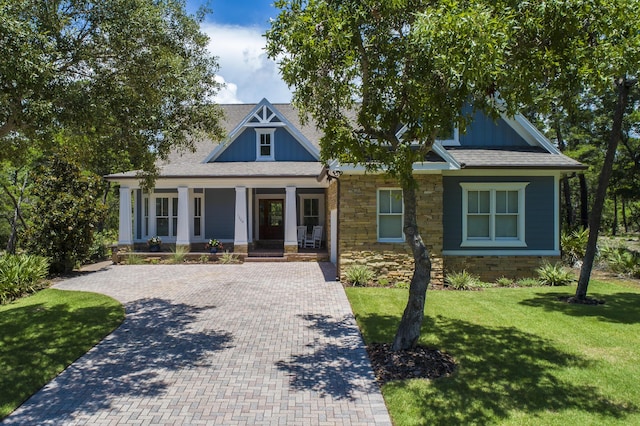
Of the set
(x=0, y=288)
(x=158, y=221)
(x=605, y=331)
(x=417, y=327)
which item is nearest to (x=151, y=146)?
(x=0, y=288)

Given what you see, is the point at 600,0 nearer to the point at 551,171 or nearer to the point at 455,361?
the point at 455,361

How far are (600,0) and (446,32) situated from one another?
2262 mm

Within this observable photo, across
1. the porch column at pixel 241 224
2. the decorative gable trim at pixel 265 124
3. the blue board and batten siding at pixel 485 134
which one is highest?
the decorative gable trim at pixel 265 124

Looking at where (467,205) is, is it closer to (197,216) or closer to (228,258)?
(228,258)

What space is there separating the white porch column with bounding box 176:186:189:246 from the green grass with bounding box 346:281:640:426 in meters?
9.82

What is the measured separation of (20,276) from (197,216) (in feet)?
29.5

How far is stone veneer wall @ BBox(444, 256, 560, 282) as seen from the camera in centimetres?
1452

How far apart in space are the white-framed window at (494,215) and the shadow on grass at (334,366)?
741 centimetres

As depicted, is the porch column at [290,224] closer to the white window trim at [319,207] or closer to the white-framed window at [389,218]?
the white window trim at [319,207]

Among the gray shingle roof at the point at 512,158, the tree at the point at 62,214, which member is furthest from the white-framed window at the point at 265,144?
the gray shingle roof at the point at 512,158

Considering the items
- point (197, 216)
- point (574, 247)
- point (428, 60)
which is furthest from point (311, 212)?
point (428, 60)

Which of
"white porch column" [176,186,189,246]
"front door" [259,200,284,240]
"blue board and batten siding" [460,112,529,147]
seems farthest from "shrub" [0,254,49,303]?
"blue board and batten siding" [460,112,529,147]

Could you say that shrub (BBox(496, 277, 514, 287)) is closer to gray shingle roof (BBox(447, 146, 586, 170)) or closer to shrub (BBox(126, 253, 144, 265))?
gray shingle roof (BBox(447, 146, 586, 170))

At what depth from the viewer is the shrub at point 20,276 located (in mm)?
11922
